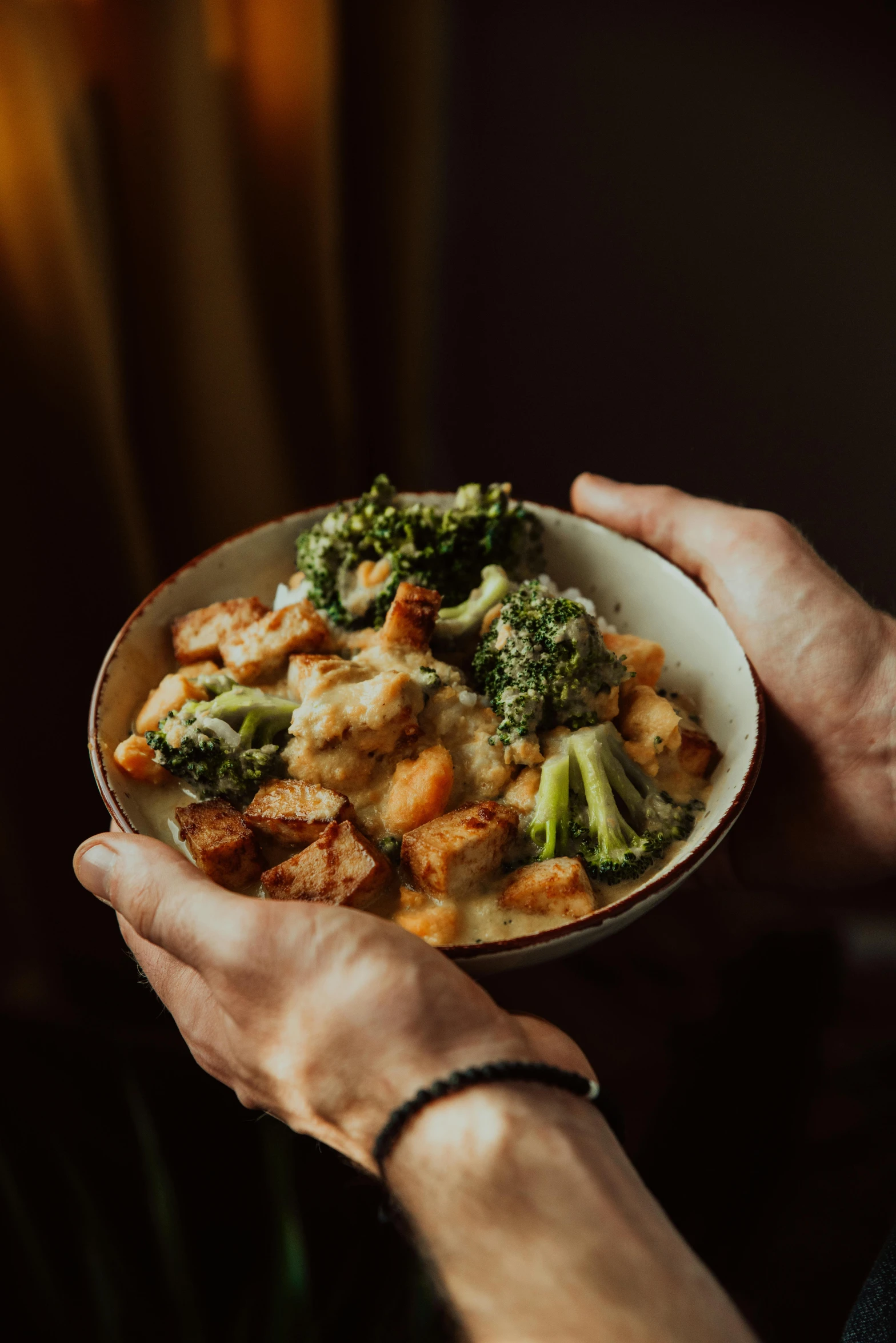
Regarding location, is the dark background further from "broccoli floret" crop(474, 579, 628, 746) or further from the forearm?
"broccoli floret" crop(474, 579, 628, 746)

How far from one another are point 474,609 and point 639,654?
0.40 meters

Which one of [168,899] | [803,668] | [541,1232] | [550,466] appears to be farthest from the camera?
[550,466]

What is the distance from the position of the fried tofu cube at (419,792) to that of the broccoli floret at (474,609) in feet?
1.35

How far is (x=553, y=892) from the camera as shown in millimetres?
1785

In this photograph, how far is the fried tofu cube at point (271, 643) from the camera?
84.8 inches

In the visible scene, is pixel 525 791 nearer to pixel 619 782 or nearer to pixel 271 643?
pixel 619 782

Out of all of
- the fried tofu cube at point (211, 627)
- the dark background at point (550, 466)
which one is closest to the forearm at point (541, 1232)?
the fried tofu cube at point (211, 627)

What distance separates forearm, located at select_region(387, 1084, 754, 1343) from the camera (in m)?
1.36

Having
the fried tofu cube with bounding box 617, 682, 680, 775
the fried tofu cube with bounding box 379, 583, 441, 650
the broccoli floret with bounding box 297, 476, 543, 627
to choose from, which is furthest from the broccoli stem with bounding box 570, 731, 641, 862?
the broccoli floret with bounding box 297, 476, 543, 627

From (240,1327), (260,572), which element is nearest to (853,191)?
(260,572)

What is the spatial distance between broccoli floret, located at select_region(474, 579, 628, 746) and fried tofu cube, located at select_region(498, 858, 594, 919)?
0.28 meters

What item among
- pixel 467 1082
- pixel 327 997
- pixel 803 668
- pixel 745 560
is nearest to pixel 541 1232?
pixel 467 1082

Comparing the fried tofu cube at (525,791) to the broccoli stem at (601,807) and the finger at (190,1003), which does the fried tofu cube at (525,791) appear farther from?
the finger at (190,1003)

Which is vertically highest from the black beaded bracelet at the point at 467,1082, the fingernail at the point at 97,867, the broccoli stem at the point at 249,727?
the broccoli stem at the point at 249,727
